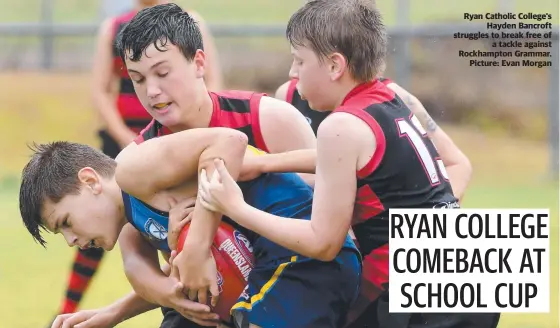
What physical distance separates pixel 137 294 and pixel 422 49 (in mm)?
11055

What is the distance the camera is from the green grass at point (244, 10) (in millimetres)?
16438

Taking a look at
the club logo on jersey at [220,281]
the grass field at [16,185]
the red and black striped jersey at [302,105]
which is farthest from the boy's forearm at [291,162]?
the grass field at [16,185]

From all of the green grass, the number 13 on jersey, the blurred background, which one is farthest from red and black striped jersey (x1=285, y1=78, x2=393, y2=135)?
the green grass

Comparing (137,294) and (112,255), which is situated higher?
(137,294)

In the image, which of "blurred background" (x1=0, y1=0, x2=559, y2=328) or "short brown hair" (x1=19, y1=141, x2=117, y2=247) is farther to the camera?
"blurred background" (x1=0, y1=0, x2=559, y2=328)

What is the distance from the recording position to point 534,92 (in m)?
15.1

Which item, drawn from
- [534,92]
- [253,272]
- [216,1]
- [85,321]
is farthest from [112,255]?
[216,1]

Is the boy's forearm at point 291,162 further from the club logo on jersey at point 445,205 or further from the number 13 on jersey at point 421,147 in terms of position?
the club logo on jersey at point 445,205

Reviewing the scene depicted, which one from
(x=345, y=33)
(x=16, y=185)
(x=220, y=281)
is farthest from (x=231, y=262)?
(x=16, y=185)

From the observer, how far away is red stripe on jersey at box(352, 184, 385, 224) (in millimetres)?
3506

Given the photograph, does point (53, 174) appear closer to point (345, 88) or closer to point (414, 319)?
point (345, 88)

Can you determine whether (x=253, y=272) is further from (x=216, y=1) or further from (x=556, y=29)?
(x=216, y=1)

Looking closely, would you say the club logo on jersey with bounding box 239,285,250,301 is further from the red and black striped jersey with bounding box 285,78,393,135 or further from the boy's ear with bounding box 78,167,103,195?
the red and black striped jersey with bounding box 285,78,393,135

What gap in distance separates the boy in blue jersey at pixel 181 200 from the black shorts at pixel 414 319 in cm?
15
